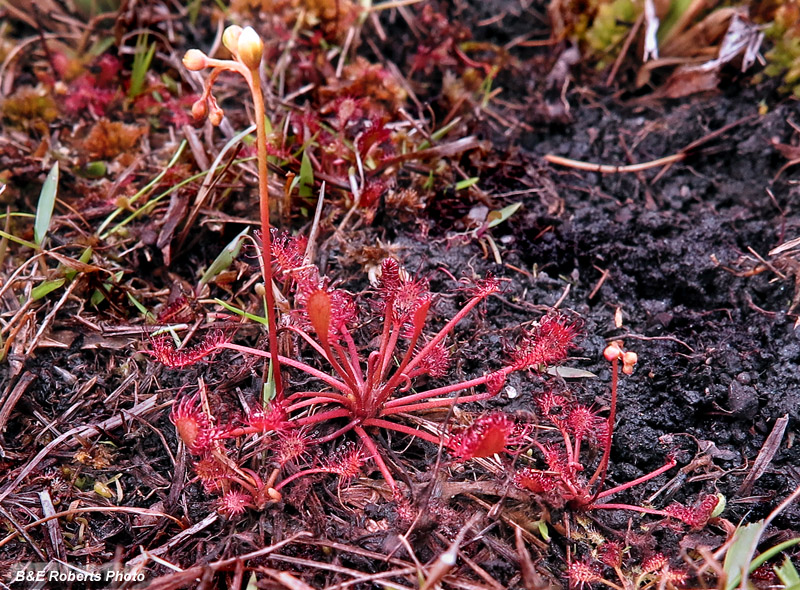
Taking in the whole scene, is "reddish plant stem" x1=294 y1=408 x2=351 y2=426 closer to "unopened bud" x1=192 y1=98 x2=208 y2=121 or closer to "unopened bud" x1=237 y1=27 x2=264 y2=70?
"unopened bud" x1=192 y1=98 x2=208 y2=121

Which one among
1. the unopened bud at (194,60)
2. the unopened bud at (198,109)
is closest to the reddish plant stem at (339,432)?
the unopened bud at (198,109)

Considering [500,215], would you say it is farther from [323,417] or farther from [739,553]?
[739,553]

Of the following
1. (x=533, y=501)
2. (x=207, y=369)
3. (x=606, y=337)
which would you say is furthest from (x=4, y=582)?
(x=606, y=337)

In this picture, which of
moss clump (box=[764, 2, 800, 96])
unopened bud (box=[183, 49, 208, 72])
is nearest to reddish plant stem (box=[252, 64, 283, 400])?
unopened bud (box=[183, 49, 208, 72])

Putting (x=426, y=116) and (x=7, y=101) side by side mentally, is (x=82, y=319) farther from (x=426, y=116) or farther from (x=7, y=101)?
(x=426, y=116)

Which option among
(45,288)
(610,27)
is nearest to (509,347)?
(45,288)

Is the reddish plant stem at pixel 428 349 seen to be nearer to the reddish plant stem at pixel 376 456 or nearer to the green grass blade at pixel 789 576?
the reddish plant stem at pixel 376 456
